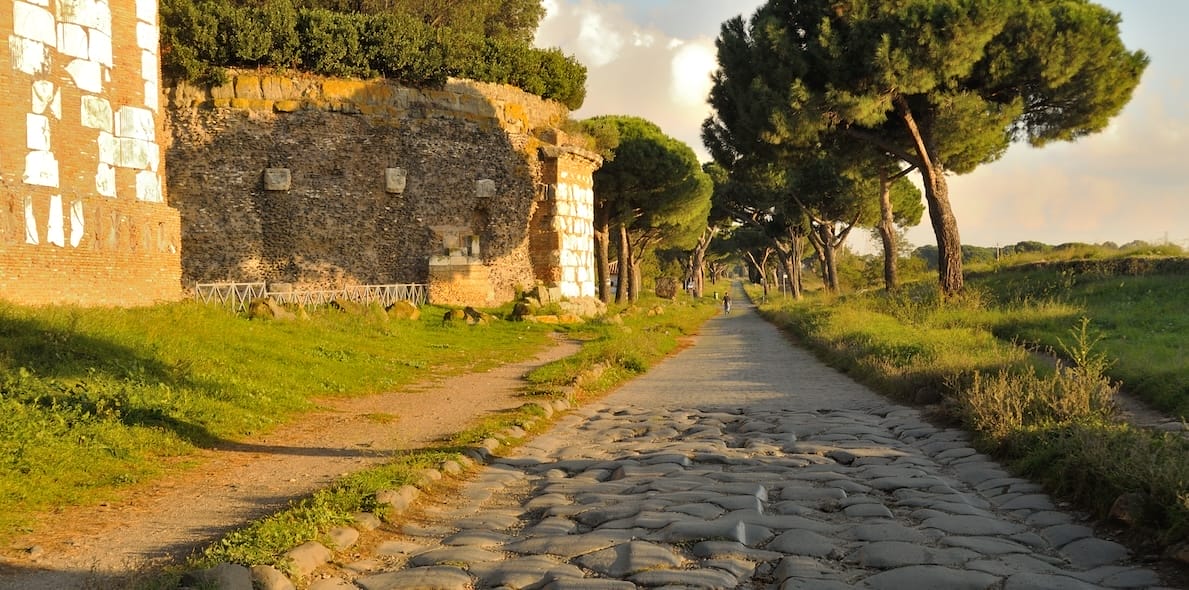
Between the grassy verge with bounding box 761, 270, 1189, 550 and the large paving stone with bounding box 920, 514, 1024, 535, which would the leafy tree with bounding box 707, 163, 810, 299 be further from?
the large paving stone with bounding box 920, 514, 1024, 535

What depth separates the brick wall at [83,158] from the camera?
11305 mm

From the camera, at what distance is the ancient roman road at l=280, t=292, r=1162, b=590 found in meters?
4.42

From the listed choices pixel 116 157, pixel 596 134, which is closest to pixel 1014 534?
pixel 116 157

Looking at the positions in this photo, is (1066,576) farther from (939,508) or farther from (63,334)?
(63,334)

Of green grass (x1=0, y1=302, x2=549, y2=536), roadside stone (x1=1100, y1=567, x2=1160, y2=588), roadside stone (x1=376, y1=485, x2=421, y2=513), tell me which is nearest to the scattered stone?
green grass (x1=0, y1=302, x2=549, y2=536)

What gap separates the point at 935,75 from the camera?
20922 mm

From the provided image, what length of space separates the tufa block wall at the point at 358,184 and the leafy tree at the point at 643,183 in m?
10.6

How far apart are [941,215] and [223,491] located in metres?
20.2

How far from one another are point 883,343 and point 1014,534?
957cm

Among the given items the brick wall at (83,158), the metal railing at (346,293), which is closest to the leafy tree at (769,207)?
the metal railing at (346,293)

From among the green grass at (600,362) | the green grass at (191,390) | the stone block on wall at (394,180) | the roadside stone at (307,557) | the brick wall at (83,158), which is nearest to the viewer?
the roadside stone at (307,557)

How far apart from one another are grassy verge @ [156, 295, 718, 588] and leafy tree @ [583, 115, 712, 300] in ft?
60.4

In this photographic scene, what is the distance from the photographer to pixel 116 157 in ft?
42.2

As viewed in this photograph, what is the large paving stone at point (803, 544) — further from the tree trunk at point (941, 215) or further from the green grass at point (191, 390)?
the tree trunk at point (941, 215)
